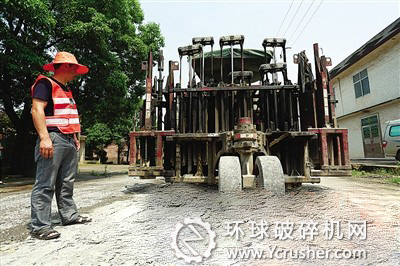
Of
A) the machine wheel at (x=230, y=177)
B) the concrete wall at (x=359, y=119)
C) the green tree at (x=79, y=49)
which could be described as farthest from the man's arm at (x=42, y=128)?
the concrete wall at (x=359, y=119)

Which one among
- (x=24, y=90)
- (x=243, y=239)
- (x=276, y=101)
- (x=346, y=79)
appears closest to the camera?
(x=243, y=239)

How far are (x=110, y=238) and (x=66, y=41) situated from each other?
8513 millimetres

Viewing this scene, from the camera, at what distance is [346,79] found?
16.9m

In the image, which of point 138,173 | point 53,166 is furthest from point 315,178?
point 53,166

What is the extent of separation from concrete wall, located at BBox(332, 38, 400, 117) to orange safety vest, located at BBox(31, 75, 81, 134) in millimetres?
14973

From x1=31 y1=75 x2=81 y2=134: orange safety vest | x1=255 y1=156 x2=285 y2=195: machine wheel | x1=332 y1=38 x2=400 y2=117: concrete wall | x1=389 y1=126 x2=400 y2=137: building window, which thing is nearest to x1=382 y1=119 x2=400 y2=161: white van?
x1=389 y1=126 x2=400 y2=137: building window

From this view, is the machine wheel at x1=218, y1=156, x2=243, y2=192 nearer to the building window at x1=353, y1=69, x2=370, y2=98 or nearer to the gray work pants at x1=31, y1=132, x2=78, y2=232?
the gray work pants at x1=31, y1=132, x2=78, y2=232

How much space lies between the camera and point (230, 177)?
10.8ft

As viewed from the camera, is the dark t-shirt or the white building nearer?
the dark t-shirt

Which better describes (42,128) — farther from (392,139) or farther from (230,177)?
(392,139)

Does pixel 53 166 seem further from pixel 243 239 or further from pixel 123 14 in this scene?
pixel 123 14

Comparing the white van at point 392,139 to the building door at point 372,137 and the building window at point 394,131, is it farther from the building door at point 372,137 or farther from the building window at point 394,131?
the building door at point 372,137

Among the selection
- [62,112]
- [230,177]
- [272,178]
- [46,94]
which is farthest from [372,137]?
[46,94]

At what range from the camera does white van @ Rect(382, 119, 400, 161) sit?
10445 millimetres
